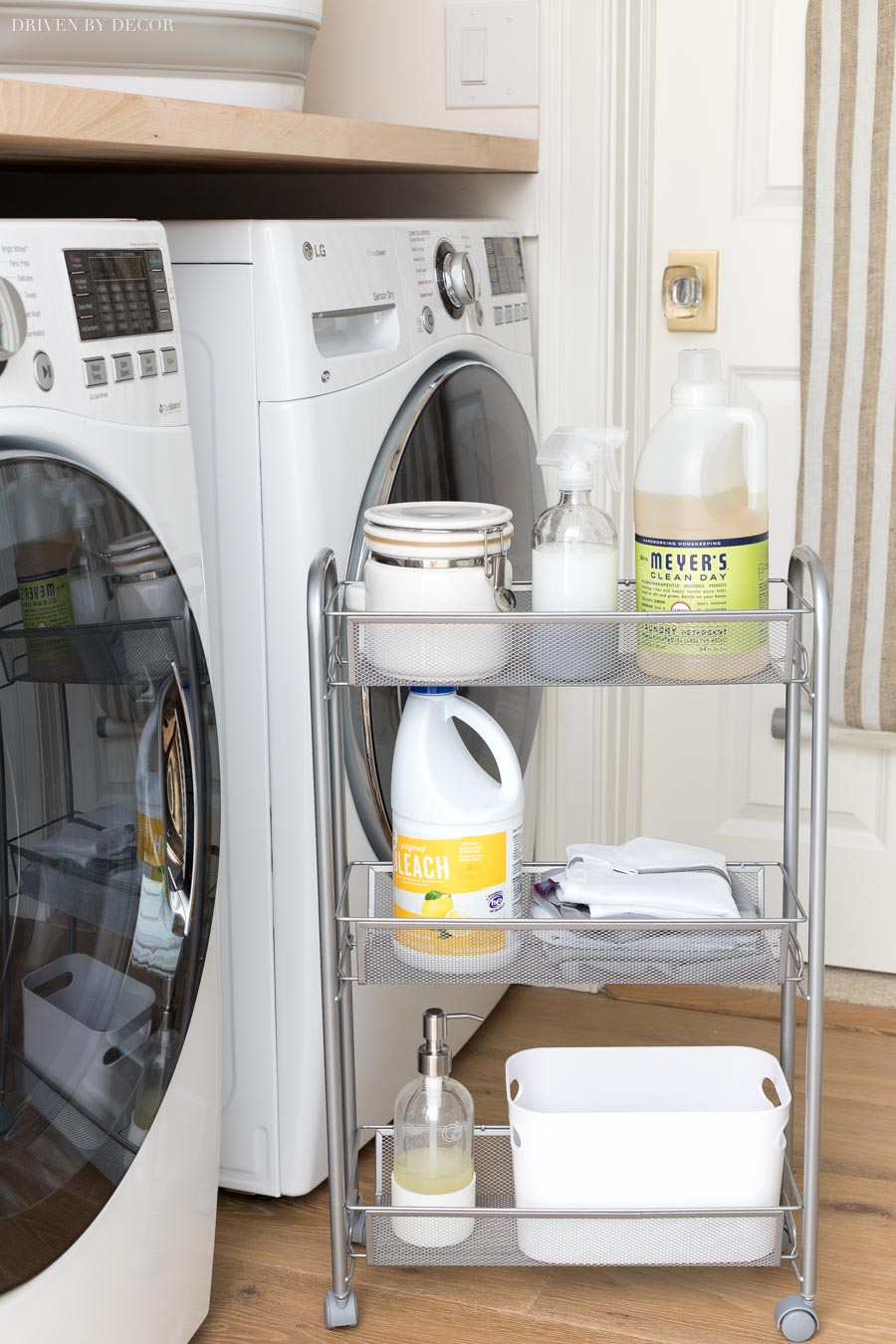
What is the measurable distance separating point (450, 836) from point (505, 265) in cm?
78

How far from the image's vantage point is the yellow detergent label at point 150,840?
1038 millimetres

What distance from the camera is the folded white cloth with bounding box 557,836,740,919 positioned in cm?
118

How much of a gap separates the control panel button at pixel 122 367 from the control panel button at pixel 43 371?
0.07m

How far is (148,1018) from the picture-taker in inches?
41.9

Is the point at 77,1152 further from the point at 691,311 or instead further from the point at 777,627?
the point at 691,311

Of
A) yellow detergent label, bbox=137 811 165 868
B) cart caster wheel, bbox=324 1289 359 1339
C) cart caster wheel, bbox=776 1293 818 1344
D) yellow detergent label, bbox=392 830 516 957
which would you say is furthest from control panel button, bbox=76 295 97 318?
cart caster wheel, bbox=776 1293 818 1344

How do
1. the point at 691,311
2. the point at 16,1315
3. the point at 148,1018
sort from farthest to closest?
the point at 691,311 < the point at 148,1018 < the point at 16,1315

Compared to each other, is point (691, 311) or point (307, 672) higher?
point (691, 311)

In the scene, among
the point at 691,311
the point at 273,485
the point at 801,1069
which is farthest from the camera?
the point at 691,311

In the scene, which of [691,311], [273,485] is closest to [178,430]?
[273,485]

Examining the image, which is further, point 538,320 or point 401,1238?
point 538,320

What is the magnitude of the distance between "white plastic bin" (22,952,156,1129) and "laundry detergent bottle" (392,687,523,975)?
0.75 ft

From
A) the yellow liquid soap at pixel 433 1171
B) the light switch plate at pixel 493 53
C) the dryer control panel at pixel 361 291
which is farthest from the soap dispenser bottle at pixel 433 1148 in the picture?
the light switch plate at pixel 493 53

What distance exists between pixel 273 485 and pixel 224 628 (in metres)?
0.14
